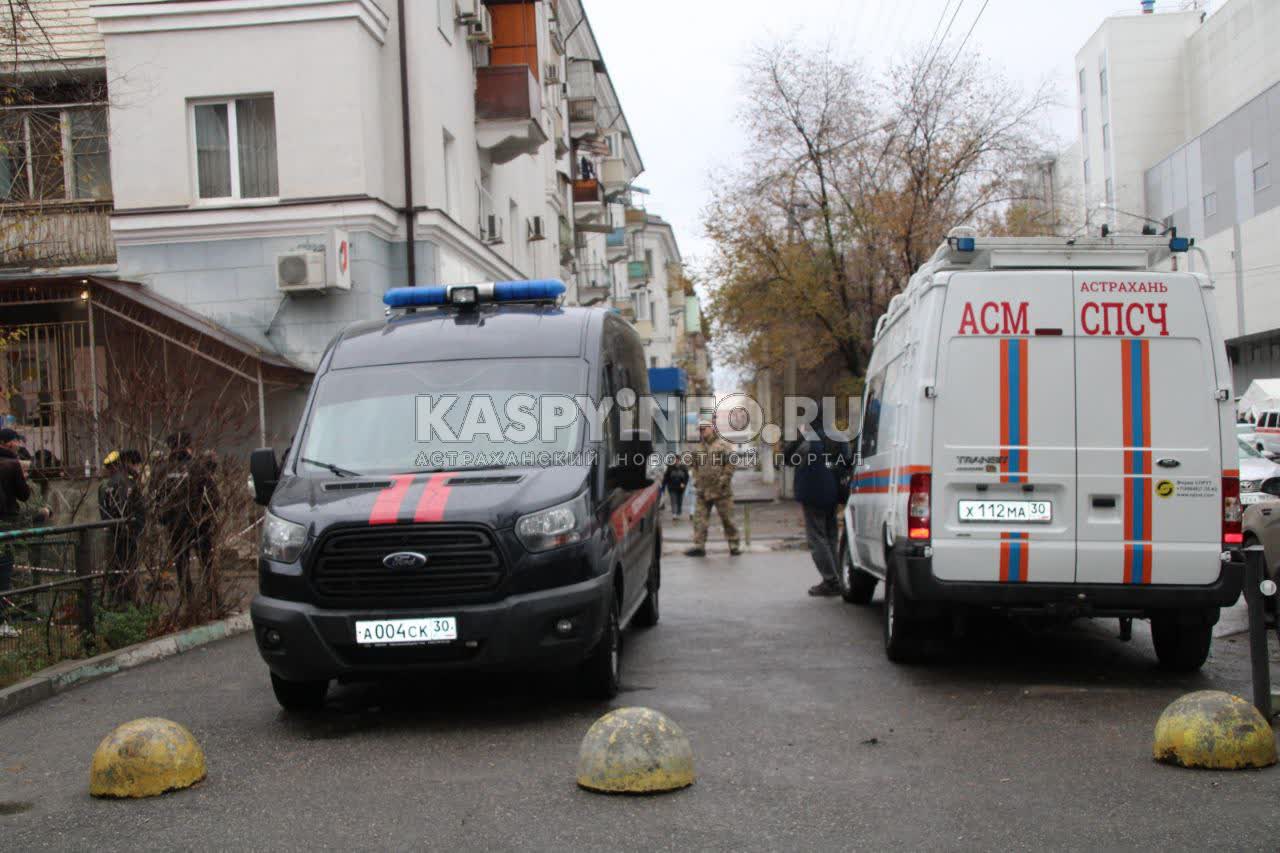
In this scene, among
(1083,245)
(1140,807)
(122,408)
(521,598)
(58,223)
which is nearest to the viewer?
(1140,807)

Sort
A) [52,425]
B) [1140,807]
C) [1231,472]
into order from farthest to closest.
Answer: [52,425], [1231,472], [1140,807]

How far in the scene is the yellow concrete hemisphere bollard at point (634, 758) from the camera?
556 cm

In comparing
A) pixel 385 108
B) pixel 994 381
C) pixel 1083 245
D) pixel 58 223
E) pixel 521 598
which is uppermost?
pixel 385 108

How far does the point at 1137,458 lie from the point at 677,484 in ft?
63.7

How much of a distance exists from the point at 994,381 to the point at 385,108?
46.2ft

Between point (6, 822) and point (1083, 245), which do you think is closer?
point (6, 822)

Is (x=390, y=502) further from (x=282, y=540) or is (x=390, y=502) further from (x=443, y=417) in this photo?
(x=443, y=417)

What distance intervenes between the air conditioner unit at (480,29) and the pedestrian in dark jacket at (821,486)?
44.1 feet

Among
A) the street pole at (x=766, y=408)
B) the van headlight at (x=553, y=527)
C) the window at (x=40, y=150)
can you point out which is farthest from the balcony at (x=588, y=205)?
the van headlight at (x=553, y=527)

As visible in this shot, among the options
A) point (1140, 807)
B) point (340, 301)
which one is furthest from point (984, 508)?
point (340, 301)

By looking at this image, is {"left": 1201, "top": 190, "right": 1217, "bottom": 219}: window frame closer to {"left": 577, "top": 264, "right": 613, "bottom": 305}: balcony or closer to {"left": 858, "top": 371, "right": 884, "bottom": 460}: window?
{"left": 577, "top": 264, "right": 613, "bottom": 305}: balcony

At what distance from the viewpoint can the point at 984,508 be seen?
773 cm

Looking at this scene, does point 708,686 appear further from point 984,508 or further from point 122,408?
point 122,408

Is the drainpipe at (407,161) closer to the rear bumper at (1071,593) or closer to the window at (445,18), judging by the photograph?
the window at (445,18)
